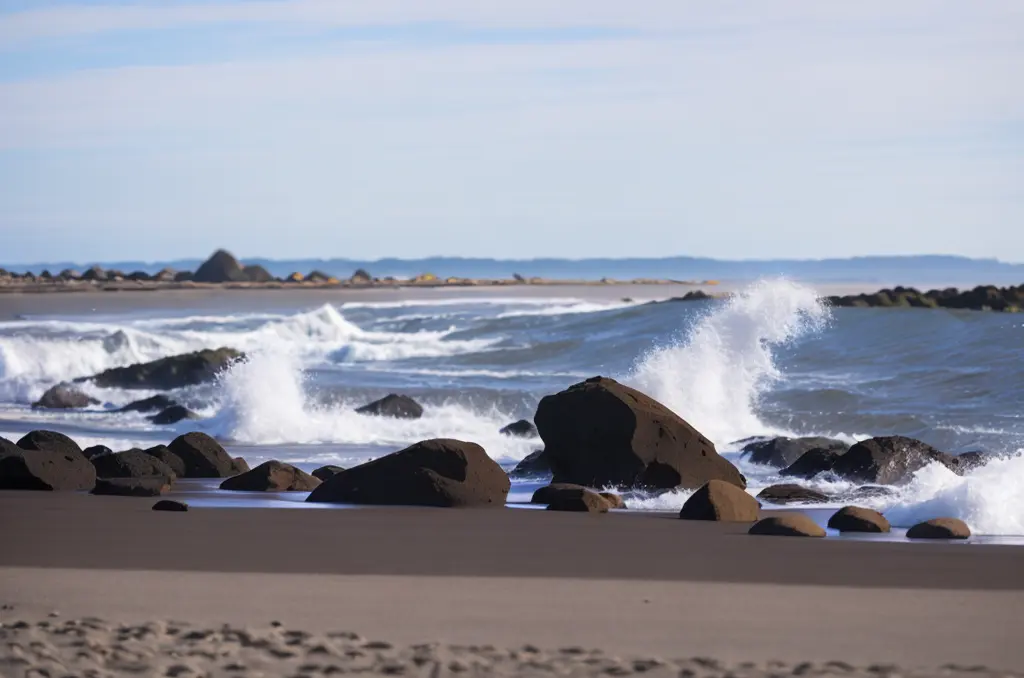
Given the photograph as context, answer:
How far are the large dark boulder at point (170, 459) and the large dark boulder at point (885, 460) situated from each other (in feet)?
20.0

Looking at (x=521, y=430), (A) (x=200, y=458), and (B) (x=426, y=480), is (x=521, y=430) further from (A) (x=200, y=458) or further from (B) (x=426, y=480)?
(B) (x=426, y=480)

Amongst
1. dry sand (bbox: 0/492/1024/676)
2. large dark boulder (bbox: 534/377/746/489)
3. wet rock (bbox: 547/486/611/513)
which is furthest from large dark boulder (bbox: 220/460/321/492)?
wet rock (bbox: 547/486/611/513)

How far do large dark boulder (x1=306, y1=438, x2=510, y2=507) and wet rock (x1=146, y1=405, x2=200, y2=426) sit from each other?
922cm

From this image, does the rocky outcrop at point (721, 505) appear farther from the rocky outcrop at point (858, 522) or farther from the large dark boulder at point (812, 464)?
the large dark boulder at point (812, 464)

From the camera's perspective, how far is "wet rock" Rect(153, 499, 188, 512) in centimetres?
1109

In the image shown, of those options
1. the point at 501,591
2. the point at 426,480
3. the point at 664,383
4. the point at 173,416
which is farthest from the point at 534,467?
the point at 173,416

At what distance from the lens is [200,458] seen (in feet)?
45.9

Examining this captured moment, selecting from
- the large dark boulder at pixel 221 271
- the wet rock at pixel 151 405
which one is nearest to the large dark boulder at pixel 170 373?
the wet rock at pixel 151 405

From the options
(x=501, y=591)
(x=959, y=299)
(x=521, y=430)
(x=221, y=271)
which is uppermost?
(x=221, y=271)

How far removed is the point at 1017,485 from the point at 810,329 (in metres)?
17.8

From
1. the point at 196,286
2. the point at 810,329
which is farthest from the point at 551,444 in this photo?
the point at 196,286

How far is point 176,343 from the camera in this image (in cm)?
3712

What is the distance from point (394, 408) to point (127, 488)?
922 centimetres

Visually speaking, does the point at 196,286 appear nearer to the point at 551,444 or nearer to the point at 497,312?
the point at 497,312
